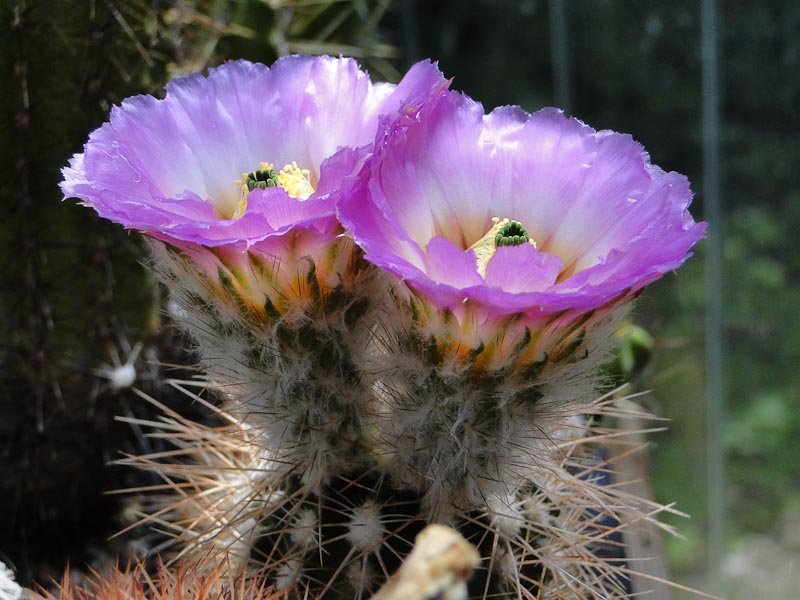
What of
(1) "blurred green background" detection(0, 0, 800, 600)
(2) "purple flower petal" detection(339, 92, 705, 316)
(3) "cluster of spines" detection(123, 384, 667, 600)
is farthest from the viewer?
(1) "blurred green background" detection(0, 0, 800, 600)

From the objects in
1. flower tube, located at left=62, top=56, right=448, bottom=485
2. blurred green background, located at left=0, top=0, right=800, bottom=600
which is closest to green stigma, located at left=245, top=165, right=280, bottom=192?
flower tube, located at left=62, top=56, right=448, bottom=485

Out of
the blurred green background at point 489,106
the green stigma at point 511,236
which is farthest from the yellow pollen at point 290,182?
the blurred green background at point 489,106

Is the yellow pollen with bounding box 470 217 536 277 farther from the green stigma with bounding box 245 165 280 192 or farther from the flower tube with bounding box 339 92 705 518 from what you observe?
the green stigma with bounding box 245 165 280 192

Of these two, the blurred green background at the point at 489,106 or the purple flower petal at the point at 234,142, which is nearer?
the purple flower petal at the point at 234,142

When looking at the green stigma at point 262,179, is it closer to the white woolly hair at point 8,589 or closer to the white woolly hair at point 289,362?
the white woolly hair at point 289,362

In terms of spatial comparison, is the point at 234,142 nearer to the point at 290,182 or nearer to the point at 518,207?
the point at 290,182

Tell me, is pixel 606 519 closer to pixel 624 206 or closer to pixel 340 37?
pixel 624 206

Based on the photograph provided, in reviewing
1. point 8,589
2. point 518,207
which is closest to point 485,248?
point 518,207
